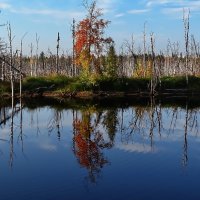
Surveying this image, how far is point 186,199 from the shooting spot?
31.5ft

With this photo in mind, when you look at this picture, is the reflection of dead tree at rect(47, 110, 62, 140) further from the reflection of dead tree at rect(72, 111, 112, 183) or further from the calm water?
the reflection of dead tree at rect(72, 111, 112, 183)

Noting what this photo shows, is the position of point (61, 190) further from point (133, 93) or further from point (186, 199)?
point (133, 93)

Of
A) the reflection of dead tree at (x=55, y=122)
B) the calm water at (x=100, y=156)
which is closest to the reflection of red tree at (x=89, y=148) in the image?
the calm water at (x=100, y=156)

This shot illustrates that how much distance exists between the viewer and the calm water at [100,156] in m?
10.4

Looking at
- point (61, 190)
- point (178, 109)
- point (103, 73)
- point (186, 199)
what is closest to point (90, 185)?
point (61, 190)

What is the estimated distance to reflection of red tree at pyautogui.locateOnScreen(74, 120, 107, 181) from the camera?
1274 cm

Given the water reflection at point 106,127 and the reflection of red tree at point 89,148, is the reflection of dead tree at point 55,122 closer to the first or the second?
the water reflection at point 106,127

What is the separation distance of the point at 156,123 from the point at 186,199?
12656 millimetres

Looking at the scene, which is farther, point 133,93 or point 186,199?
point 133,93

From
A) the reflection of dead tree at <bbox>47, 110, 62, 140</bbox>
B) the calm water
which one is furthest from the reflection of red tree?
the reflection of dead tree at <bbox>47, 110, 62, 140</bbox>

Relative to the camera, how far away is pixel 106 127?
20.6 metres

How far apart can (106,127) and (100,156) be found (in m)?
6.59

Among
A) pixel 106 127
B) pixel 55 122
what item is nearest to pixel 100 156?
pixel 106 127

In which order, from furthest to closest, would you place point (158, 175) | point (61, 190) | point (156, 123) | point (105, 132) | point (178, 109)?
1. point (178, 109)
2. point (156, 123)
3. point (105, 132)
4. point (158, 175)
5. point (61, 190)
